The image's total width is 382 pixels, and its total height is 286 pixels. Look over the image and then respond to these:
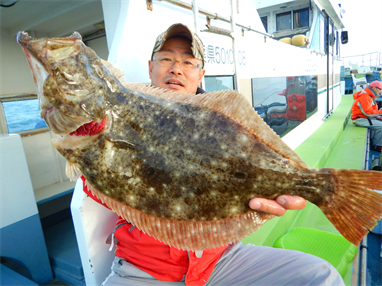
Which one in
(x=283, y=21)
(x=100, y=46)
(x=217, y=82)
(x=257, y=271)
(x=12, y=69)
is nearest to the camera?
(x=257, y=271)

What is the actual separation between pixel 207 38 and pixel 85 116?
7.69 ft

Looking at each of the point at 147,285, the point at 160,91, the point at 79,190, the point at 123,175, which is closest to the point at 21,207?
the point at 79,190

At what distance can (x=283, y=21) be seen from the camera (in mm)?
9375

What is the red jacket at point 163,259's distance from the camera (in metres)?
1.66

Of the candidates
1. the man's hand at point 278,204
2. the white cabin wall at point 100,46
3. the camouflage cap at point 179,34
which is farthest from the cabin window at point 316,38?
the man's hand at point 278,204

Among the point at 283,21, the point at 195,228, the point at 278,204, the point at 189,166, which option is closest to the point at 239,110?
the point at 189,166

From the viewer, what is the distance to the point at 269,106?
4754 millimetres

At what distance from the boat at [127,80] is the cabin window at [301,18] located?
2628 millimetres

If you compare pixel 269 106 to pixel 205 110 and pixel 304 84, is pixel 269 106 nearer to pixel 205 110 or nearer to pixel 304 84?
pixel 304 84

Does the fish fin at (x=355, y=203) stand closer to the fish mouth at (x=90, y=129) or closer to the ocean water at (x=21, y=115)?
the fish mouth at (x=90, y=129)

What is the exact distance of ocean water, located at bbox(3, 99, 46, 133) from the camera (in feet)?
13.6

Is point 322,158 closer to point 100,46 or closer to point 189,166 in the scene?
point 189,166

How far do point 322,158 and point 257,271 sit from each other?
3818 mm

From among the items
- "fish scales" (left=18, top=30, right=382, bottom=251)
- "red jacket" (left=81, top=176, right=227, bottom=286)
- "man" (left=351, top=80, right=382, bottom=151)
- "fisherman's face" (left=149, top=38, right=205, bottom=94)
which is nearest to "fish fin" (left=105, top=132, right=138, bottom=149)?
"fish scales" (left=18, top=30, right=382, bottom=251)
